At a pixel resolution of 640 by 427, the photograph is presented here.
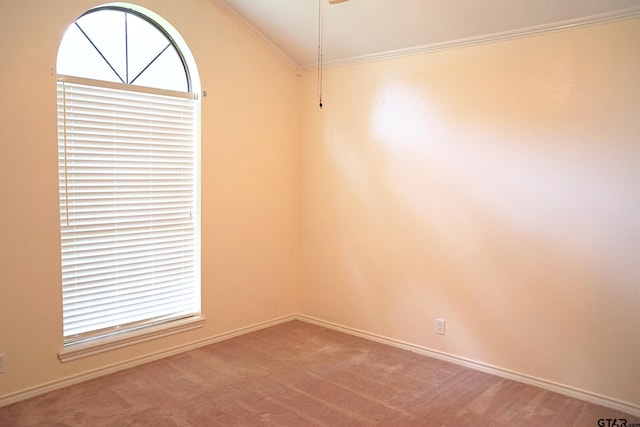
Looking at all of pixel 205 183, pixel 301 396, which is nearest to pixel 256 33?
pixel 205 183

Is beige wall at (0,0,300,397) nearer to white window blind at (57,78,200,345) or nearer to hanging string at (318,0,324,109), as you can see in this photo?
white window blind at (57,78,200,345)

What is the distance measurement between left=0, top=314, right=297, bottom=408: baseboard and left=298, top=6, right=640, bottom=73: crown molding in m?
2.43

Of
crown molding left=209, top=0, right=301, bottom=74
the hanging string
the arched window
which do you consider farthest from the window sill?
crown molding left=209, top=0, right=301, bottom=74

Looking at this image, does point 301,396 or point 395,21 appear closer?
point 301,396

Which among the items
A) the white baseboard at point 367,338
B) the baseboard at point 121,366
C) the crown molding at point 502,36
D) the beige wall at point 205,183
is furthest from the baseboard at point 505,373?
the crown molding at point 502,36

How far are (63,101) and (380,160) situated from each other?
2290 millimetres

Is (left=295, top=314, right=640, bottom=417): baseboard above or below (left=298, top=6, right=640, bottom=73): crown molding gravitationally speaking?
below

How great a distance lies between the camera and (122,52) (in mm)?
3111

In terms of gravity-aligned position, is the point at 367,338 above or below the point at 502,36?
below

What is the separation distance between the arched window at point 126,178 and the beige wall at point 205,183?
0.11 meters

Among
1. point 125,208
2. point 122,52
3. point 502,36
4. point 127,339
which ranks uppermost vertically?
point 502,36

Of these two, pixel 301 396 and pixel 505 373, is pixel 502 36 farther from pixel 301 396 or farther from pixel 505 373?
pixel 301 396

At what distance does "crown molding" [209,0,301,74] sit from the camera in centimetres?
352

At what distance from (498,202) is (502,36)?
110 centimetres
